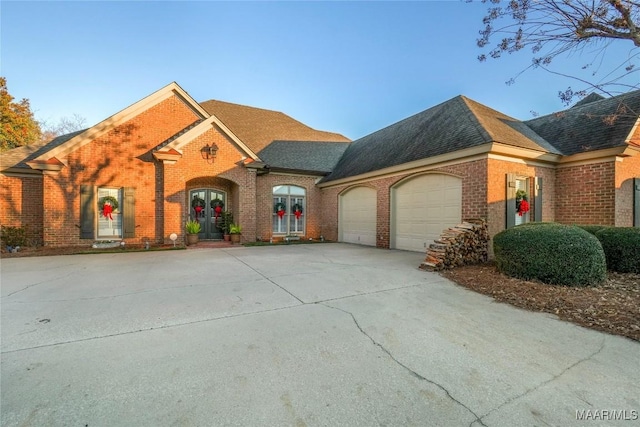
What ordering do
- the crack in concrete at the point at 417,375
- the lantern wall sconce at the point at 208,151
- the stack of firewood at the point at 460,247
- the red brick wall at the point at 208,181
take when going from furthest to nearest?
the lantern wall sconce at the point at 208,151
the red brick wall at the point at 208,181
the stack of firewood at the point at 460,247
the crack in concrete at the point at 417,375

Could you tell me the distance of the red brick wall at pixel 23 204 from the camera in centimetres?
1025

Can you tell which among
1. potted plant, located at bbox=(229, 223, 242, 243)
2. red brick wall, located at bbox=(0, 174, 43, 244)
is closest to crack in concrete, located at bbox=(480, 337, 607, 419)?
potted plant, located at bbox=(229, 223, 242, 243)

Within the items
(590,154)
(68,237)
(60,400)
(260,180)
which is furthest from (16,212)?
(590,154)

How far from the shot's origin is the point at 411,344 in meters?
2.86

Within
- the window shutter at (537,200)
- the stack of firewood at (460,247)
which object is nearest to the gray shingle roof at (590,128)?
the window shutter at (537,200)

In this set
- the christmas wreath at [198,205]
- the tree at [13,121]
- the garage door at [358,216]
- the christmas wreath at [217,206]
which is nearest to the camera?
the garage door at [358,216]

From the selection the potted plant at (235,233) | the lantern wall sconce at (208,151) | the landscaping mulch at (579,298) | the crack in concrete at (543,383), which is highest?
the lantern wall sconce at (208,151)

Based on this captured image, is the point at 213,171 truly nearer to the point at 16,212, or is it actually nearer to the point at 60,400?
the point at 16,212

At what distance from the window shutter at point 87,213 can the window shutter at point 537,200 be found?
15.4 meters

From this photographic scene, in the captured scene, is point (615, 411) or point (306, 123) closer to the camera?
point (615, 411)

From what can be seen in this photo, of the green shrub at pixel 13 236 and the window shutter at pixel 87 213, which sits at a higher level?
the window shutter at pixel 87 213

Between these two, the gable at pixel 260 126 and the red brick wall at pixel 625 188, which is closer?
the red brick wall at pixel 625 188

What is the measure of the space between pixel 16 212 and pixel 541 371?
15.7 m

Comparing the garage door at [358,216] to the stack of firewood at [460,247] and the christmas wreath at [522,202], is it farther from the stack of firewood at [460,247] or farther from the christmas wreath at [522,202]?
the christmas wreath at [522,202]
